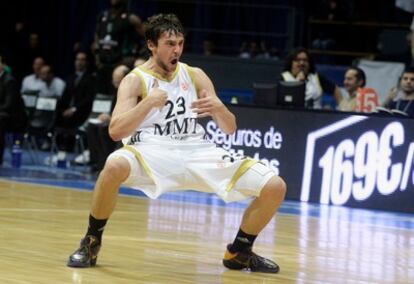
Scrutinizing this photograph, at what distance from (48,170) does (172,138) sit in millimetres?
8441

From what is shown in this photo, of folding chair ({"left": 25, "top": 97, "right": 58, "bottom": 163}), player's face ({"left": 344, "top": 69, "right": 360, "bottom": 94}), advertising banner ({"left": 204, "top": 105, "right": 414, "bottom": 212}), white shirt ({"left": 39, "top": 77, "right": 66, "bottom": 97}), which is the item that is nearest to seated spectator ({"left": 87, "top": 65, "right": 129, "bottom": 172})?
folding chair ({"left": 25, "top": 97, "right": 58, "bottom": 163})

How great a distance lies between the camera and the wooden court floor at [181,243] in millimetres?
7070

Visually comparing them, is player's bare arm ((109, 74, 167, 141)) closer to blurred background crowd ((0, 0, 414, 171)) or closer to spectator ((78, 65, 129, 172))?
blurred background crowd ((0, 0, 414, 171))

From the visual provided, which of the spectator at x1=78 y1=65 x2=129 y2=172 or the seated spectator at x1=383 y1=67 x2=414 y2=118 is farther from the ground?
the seated spectator at x1=383 y1=67 x2=414 y2=118

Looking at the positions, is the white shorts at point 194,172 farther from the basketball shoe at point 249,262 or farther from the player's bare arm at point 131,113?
the basketball shoe at point 249,262

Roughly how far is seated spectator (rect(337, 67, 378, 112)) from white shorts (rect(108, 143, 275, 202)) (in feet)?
21.7

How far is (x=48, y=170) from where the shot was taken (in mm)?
15539

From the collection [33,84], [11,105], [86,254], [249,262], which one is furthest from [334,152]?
[33,84]

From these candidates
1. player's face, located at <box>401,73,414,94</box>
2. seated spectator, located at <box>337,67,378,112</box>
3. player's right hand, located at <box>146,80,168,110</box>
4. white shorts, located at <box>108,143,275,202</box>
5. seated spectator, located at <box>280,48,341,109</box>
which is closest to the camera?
player's right hand, located at <box>146,80,168,110</box>

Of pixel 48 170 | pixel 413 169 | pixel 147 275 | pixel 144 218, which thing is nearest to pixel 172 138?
pixel 147 275

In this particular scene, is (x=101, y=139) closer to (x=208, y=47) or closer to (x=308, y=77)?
(x=308, y=77)

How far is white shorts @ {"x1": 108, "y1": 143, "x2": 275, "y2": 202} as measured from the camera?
7.18 meters

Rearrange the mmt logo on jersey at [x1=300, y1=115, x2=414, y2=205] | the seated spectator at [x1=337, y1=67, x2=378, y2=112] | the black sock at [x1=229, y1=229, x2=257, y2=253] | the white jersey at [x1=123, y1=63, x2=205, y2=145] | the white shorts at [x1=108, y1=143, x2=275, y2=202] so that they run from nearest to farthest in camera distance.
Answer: the white shorts at [x1=108, y1=143, x2=275, y2=202]
the white jersey at [x1=123, y1=63, x2=205, y2=145]
the black sock at [x1=229, y1=229, x2=257, y2=253]
the mmt logo on jersey at [x1=300, y1=115, x2=414, y2=205]
the seated spectator at [x1=337, y1=67, x2=378, y2=112]

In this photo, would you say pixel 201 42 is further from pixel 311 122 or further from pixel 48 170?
pixel 311 122
